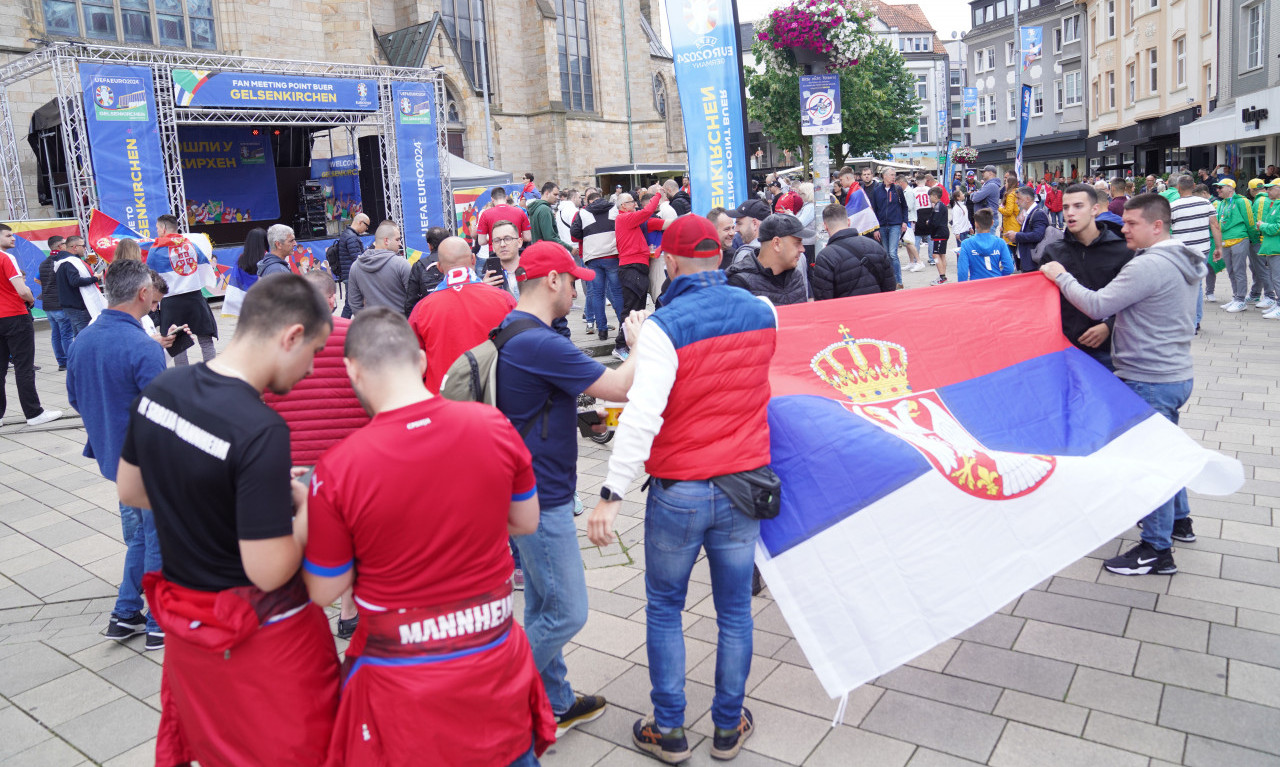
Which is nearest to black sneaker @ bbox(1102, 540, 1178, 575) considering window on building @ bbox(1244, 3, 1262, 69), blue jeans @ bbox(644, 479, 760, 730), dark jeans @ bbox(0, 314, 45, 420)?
blue jeans @ bbox(644, 479, 760, 730)

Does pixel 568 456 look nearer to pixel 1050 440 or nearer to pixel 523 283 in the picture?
pixel 523 283

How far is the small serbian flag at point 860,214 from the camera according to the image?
34.0ft

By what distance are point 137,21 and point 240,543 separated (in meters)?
27.5

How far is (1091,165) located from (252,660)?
54.1 meters

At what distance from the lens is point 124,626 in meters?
4.89

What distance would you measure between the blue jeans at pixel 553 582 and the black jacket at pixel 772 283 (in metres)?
2.72

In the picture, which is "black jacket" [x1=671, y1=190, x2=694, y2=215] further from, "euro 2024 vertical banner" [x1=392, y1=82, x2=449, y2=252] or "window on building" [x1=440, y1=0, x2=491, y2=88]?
"window on building" [x1=440, y1=0, x2=491, y2=88]

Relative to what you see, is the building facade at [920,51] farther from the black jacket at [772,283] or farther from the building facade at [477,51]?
the black jacket at [772,283]

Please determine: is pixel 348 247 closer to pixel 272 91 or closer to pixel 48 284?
pixel 48 284

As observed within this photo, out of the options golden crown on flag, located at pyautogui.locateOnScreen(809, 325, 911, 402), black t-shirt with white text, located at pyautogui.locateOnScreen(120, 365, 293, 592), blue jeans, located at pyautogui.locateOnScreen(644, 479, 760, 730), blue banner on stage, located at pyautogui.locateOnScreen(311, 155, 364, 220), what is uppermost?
blue banner on stage, located at pyautogui.locateOnScreen(311, 155, 364, 220)

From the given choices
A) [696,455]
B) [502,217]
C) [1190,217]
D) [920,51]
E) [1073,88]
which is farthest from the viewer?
[920,51]

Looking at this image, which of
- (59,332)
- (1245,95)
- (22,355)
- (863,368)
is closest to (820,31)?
(863,368)

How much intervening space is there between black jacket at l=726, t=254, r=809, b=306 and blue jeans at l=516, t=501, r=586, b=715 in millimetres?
2719

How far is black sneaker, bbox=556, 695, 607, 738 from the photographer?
3.75 metres
